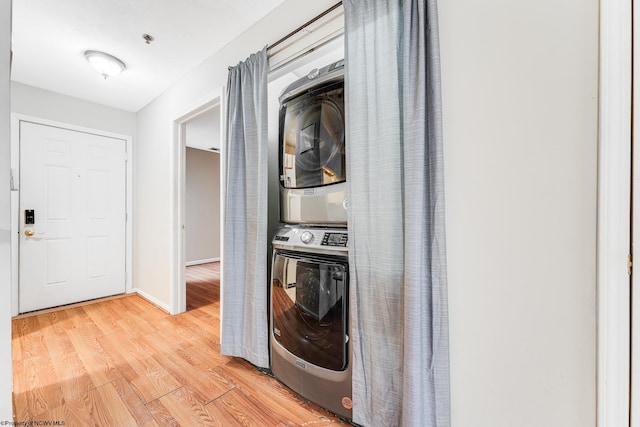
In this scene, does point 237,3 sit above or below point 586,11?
above

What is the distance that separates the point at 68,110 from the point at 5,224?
3.42 m

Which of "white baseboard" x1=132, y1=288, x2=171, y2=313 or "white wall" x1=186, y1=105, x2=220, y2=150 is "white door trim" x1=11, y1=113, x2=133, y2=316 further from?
"white wall" x1=186, y1=105, x2=220, y2=150

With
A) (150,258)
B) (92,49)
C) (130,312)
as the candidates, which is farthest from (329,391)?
(92,49)

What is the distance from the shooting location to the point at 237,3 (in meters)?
1.72

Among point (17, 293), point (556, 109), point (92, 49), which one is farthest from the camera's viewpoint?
point (17, 293)

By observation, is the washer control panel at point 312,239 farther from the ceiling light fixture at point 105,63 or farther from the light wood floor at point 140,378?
the ceiling light fixture at point 105,63

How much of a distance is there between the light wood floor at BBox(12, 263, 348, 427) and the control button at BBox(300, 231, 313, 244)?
92 centimetres

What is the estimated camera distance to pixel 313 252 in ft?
4.78

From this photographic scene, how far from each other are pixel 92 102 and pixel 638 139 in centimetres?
463

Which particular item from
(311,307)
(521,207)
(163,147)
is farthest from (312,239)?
(163,147)

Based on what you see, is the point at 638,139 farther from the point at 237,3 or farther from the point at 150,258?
the point at 150,258

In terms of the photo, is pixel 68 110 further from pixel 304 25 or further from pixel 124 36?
pixel 304 25

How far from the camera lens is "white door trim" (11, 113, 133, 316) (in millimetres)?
2709

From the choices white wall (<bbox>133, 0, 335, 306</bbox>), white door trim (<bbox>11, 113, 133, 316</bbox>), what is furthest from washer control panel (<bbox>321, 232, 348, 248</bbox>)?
white door trim (<bbox>11, 113, 133, 316</bbox>)
